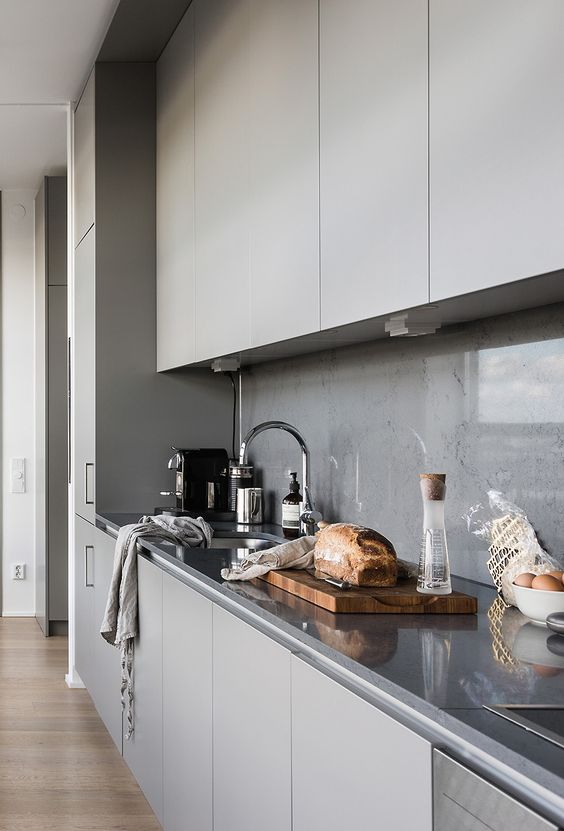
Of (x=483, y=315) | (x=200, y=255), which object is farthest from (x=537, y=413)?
(x=200, y=255)

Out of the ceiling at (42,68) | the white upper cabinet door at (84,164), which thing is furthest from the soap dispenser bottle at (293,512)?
the ceiling at (42,68)

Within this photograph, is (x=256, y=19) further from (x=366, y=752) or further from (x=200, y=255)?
(x=366, y=752)

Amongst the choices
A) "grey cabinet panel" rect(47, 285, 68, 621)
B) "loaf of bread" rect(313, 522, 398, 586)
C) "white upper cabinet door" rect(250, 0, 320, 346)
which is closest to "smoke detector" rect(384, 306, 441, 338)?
"white upper cabinet door" rect(250, 0, 320, 346)

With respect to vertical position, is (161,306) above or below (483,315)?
above

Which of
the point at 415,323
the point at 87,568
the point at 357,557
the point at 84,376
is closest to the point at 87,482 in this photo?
the point at 87,568

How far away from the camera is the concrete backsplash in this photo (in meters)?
2.01

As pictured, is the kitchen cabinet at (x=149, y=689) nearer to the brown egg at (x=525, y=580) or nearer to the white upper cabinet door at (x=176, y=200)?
the white upper cabinet door at (x=176, y=200)

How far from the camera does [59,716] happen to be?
4.41 meters

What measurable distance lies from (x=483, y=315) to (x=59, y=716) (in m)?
3.07

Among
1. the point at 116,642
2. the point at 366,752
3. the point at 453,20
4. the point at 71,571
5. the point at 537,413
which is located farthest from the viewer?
the point at 71,571

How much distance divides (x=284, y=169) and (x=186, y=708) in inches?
56.2

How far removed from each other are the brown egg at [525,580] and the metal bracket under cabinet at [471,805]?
0.59 meters

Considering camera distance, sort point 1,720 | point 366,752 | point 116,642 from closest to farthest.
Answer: point 366,752
point 116,642
point 1,720

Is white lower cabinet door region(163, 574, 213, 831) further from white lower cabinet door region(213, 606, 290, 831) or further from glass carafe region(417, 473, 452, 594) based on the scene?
glass carafe region(417, 473, 452, 594)
